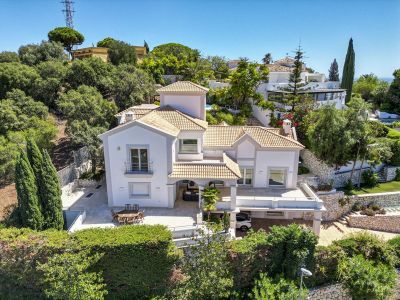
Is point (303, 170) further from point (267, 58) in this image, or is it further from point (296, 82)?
point (267, 58)

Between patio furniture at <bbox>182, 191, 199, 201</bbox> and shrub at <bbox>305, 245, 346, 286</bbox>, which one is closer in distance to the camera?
shrub at <bbox>305, 245, 346, 286</bbox>

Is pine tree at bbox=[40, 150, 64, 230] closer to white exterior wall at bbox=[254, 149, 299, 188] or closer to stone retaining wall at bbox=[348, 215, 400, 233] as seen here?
white exterior wall at bbox=[254, 149, 299, 188]

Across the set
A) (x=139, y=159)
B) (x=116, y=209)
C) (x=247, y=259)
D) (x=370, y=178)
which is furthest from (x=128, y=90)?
(x=370, y=178)

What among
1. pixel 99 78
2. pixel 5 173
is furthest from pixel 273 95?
pixel 5 173

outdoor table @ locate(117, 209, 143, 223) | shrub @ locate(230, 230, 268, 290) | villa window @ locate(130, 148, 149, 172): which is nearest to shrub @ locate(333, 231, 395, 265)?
shrub @ locate(230, 230, 268, 290)

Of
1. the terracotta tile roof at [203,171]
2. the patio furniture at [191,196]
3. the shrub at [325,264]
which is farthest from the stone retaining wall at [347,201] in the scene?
the patio furniture at [191,196]

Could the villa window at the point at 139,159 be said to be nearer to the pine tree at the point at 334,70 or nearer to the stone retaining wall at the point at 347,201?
the stone retaining wall at the point at 347,201

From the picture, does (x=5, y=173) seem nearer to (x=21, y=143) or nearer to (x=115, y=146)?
(x=21, y=143)
